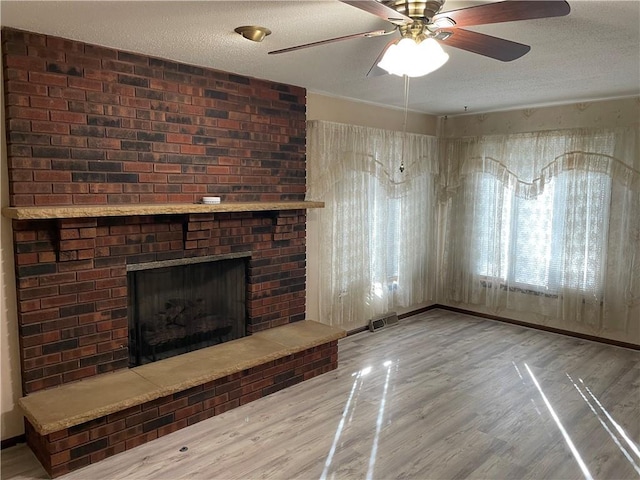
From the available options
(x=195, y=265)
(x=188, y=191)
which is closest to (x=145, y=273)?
(x=195, y=265)

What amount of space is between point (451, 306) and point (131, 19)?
15.1 ft

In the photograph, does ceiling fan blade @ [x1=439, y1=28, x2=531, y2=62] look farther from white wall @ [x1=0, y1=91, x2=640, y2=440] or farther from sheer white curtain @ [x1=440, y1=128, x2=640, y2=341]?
sheer white curtain @ [x1=440, y1=128, x2=640, y2=341]

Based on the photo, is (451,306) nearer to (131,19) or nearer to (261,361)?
(261,361)

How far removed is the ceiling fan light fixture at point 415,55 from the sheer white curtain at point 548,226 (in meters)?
3.21

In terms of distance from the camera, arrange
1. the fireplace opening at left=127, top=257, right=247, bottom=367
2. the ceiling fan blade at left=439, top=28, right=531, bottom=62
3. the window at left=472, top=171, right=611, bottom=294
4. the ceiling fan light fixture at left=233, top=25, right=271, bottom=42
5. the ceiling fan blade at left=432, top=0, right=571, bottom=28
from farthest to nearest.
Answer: the window at left=472, top=171, right=611, bottom=294
the fireplace opening at left=127, top=257, right=247, bottom=367
the ceiling fan light fixture at left=233, top=25, right=271, bottom=42
the ceiling fan blade at left=439, top=28, right=531, bottom=62
the ceiling fan blade at left=432, top=0, right=571, bottom=28

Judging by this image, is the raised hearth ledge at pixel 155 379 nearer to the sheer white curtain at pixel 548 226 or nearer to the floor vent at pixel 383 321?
the floor vent at pixel 383 321

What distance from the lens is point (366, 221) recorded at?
4.62m

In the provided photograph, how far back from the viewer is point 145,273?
312cm

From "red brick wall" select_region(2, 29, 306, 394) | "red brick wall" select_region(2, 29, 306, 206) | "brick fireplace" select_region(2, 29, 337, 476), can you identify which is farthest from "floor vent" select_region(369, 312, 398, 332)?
"red brick wall" select_region(2, 29, 306, 206)

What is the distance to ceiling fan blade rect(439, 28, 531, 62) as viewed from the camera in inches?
76.1

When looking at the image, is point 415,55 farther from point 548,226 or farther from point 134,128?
point 548,226

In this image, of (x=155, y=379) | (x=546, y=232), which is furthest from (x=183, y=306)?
(x=546, y=232)

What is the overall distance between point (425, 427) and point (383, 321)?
2035mm

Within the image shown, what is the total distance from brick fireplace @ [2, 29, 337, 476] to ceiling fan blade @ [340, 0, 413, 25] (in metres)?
1.68
